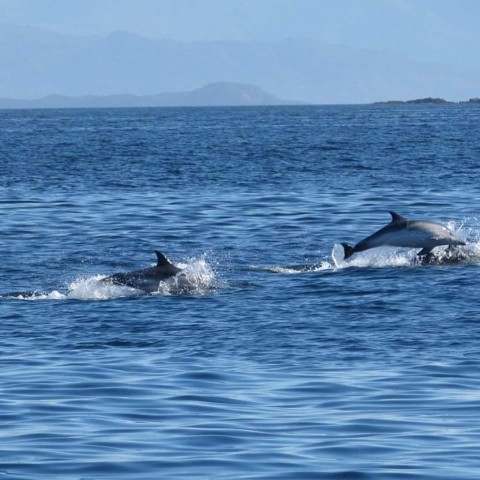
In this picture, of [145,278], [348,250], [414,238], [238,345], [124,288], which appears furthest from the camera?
[414,238]

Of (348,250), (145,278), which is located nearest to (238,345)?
(145,278)

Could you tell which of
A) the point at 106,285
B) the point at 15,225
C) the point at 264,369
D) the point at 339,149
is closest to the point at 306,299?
the point at 106,285

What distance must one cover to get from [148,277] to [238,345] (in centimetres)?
537

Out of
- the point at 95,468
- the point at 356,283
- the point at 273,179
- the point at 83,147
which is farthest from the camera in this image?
the point at 83,147

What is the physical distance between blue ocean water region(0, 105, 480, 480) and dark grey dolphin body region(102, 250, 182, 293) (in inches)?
9.0

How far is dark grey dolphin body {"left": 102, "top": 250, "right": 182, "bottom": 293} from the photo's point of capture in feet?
72.2

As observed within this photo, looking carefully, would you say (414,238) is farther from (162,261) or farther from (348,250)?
(162,261)

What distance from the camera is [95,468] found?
11789 mm

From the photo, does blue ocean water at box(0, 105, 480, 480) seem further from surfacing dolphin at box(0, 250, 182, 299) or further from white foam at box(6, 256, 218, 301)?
surfacing dolphin at box(0, 250, 182, 299)

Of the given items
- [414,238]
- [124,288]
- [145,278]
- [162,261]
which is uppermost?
[414,238]

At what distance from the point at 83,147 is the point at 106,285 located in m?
Answer: 56.2

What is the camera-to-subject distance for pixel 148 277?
874 inches

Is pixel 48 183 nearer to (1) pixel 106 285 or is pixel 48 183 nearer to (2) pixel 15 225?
(2) pixel 15 225

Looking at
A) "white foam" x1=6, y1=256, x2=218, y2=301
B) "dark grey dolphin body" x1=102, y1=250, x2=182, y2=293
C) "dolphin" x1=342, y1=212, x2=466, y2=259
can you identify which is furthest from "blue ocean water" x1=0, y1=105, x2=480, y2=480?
"dolphin" x1=342, y1=212, x2=466, y2=259
